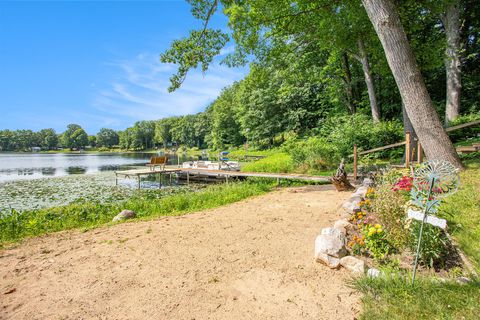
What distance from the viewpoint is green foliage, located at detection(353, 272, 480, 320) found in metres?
2.14

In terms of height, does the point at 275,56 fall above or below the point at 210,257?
above

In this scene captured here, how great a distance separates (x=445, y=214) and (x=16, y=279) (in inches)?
240

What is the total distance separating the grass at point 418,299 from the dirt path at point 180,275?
0.20 meters

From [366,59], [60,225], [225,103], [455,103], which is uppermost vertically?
[225,103]

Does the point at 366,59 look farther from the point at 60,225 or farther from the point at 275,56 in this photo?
the point at 60,225

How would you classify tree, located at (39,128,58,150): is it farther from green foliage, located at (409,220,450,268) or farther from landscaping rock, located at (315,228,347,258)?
green foliage, located at (409,220,450,268)

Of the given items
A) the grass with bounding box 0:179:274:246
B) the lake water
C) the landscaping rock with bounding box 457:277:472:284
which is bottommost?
the lake water

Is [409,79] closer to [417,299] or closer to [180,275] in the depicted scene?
[417,299]

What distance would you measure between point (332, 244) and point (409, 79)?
442 cm

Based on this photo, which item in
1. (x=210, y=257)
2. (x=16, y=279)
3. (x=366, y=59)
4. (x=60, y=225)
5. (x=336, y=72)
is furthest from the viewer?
(x=336, y=72)

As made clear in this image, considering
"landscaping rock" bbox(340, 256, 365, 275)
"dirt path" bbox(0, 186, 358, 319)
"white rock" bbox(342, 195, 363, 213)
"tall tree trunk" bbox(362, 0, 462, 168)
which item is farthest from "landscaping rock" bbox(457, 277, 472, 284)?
"tall tree trunk" bbox(362, 0, 462, 168)

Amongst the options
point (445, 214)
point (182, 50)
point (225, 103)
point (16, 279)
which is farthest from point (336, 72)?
point (225, 103)

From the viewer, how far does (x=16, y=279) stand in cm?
342

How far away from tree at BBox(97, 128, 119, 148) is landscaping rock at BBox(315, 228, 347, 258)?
121 m
